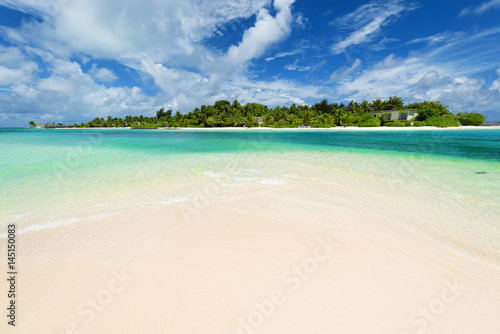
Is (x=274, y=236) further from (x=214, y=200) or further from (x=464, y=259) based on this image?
(x=464, y=259)

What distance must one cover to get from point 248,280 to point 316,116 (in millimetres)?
79552

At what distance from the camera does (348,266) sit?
2.87m

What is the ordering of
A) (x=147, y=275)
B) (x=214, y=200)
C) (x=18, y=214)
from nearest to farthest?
(x=147, y=275) → (x=18, y=214) → (x=214, y=200)

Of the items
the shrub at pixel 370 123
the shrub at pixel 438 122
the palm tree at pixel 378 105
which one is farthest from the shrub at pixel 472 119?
the shrub at pixel 370 123

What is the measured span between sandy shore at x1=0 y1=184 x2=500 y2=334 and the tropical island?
6665cm

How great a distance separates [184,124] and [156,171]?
277 feet

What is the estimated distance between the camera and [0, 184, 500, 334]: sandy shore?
83.2 inches

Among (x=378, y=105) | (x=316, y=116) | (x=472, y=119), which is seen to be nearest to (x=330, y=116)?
→ (x=316, y=116)

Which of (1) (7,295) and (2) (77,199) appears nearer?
(1) (7,295)

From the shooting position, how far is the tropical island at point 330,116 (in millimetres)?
65562

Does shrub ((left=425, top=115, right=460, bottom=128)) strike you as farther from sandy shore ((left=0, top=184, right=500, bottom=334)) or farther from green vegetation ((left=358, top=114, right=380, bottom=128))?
sandy shore ((left=0, top=184, right=500, bottom=334))

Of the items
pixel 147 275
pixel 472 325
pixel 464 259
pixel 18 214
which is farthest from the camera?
pixel 18 214

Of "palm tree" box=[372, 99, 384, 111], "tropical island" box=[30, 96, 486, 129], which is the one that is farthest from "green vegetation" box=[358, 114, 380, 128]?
"palm tree" box=[372, 99, 384, 111]

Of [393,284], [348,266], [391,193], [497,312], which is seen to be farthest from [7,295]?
[391,193]
